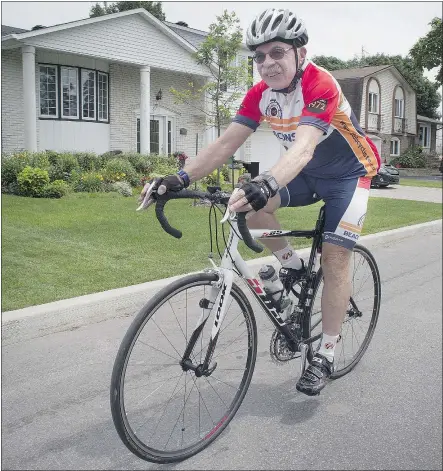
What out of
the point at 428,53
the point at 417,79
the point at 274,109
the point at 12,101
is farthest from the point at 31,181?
the point at 428,53

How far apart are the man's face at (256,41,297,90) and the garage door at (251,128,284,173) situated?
893 mm

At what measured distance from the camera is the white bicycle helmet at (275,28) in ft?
6.88

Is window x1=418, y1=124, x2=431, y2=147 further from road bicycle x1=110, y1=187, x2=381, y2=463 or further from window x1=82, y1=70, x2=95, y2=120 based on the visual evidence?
window x1=82, y1=70, x2=95, y2=120

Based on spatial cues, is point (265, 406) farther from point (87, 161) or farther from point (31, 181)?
point (87, 161)

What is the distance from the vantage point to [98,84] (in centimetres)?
1775

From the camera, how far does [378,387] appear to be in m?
3.06

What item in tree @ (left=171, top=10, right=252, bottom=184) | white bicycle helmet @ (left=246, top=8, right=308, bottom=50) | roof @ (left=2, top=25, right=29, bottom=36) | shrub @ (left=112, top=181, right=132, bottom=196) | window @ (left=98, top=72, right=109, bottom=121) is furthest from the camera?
window @ (left=98, top=72, right=109, bottom=121)

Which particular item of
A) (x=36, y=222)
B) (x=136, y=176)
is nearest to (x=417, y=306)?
(x=36, y=222)

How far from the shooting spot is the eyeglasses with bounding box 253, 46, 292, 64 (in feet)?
7.16

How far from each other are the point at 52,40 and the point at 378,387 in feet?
42.5

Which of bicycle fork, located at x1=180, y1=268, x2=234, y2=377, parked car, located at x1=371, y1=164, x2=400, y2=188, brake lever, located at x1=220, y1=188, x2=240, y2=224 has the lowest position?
bicycle fork, located at x1=180, y1=268, x2=234, y2=377

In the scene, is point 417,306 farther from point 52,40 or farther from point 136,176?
point 52,40

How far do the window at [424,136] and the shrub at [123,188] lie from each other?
9667 mm

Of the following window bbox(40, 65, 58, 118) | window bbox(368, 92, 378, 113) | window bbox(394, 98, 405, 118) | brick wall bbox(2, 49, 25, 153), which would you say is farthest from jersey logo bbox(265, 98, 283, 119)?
window bbox(40, 65, 58, 118)
